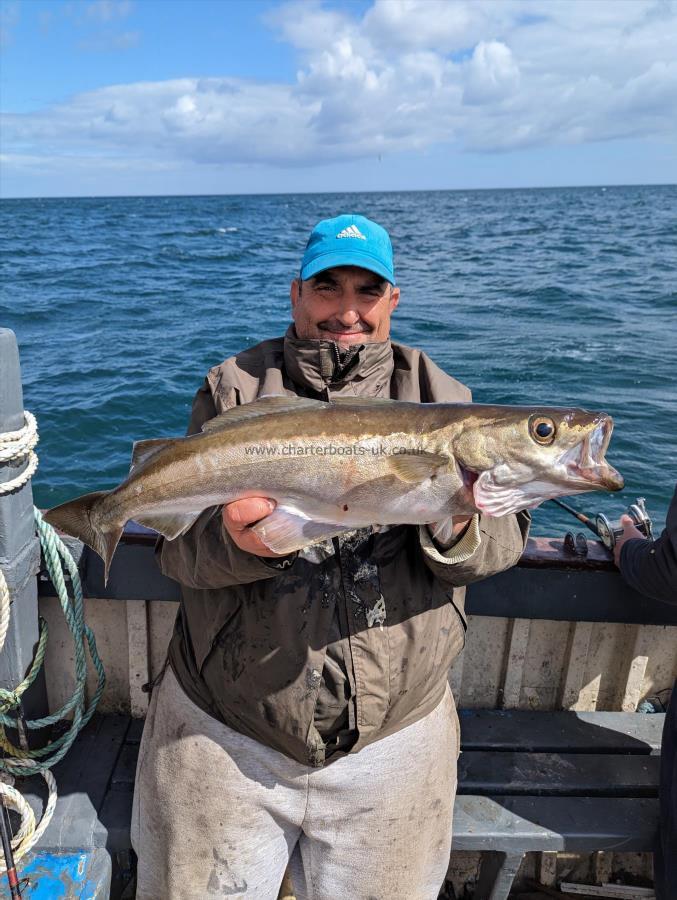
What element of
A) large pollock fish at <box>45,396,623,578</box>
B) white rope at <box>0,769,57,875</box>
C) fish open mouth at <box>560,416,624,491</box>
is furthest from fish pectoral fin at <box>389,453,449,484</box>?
white rope at <box>0,769,57,875</box>

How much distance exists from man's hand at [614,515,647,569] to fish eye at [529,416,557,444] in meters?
1.45

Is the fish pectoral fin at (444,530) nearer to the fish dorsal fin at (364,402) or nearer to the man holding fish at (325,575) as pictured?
the man holding fish at (325,575)

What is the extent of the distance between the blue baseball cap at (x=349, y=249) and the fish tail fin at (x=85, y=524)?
1.44 m

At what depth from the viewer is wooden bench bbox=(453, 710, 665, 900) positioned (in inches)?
140

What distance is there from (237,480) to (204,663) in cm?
87

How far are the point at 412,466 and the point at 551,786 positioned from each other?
225cm

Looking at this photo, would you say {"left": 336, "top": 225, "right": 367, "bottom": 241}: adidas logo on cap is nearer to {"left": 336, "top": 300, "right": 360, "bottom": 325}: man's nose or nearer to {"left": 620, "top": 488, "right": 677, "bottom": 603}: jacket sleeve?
{"left": 336, "top": 300, "right": 360, "bottom": 325}: man's nose

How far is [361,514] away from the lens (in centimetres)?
276

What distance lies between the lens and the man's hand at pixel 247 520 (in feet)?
8.83

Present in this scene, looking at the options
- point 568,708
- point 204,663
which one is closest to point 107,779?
point 204,663

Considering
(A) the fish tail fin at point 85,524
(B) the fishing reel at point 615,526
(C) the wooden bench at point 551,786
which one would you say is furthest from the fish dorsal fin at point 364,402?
(C) the wooden bench at point 551,786

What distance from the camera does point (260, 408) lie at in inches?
114

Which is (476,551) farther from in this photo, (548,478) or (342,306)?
(342,306)

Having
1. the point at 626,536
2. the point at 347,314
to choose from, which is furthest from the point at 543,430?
the point at 626,536
